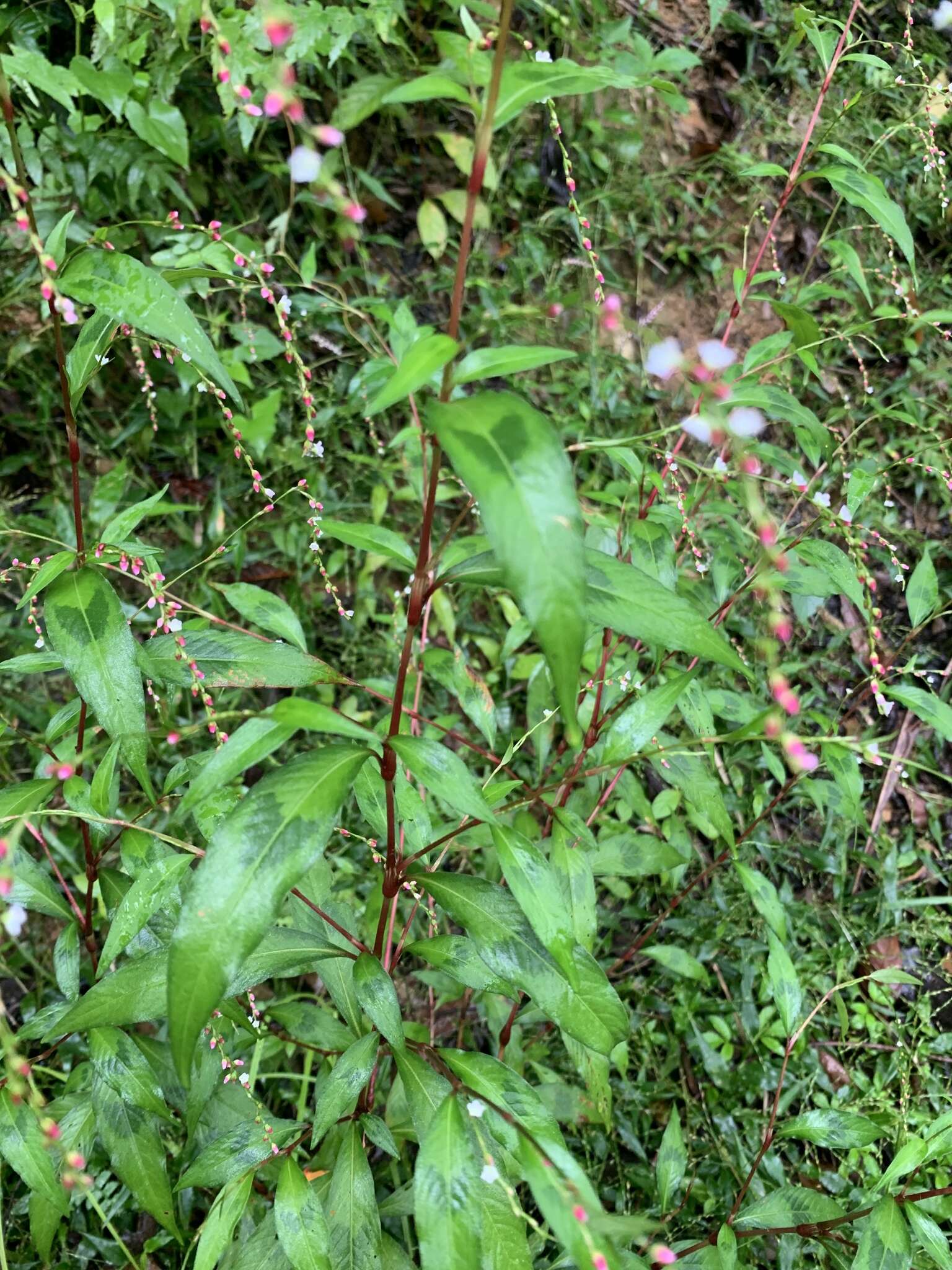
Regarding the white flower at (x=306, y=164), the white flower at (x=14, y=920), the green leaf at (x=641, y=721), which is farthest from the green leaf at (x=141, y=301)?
the green leaf at (x=641, y=721)

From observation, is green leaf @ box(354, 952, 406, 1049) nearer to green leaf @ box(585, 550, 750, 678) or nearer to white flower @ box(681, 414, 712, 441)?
green leaf @ box(585, 550, 750, 678)

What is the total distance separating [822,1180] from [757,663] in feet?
4.10

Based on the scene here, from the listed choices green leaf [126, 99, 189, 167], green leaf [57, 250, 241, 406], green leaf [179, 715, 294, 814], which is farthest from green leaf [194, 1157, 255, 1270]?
green leaf [126, 99, 189, 167]

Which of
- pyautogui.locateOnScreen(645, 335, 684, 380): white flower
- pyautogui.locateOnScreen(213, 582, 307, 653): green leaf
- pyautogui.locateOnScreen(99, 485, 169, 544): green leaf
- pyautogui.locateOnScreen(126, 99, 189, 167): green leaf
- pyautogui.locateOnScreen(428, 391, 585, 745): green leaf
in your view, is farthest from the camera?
pyautogui.locateOnScreen(126, 99, 189, 167): green leaf

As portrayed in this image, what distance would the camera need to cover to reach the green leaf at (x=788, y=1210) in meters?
1.31

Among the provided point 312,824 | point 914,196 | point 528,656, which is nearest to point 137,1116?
point 312,824

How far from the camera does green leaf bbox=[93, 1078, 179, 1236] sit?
1.25 metres

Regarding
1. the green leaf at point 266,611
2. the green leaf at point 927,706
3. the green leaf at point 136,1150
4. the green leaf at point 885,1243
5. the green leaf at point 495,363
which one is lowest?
the green leaf at point 136,1150

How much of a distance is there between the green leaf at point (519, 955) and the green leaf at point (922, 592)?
3.12 feet

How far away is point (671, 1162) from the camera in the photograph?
1.52m

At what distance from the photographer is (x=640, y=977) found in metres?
2.11

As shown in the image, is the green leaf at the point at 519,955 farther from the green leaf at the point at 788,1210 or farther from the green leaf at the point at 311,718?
the green leaf at the point at 788,1210

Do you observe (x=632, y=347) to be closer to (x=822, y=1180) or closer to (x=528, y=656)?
(x=528, y=656)

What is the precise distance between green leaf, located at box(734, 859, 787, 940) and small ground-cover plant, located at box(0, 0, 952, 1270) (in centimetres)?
1
